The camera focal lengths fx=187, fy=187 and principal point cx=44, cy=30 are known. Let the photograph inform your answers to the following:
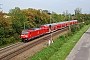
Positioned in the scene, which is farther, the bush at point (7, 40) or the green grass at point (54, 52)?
the bush at point (7, 40)

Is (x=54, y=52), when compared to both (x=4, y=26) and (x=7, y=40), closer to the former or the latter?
(x=7, y=40)

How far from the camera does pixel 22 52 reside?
26406 millimetres

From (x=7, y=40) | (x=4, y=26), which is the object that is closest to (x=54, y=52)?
(x=7, y=40)

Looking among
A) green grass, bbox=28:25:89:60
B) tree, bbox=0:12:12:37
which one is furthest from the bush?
green grass, bbox=28:25:89:60

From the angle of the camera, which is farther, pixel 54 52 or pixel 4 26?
pixel 4 26

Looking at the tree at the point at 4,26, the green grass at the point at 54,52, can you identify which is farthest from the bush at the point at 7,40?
the green grass at the point at 54,52

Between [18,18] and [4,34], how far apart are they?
7762 mm

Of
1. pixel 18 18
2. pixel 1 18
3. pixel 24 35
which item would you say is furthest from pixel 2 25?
pixel 18 18

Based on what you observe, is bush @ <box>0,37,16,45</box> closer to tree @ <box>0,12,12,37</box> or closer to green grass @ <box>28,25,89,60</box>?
tree @ <box>0,12,12,37</box>

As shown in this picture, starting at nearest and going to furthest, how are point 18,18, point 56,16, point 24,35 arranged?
point 24,35, point 18,18, point 56,16

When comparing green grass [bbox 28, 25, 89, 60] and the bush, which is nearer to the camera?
green grass [bbox 28, 25, 89, 60]

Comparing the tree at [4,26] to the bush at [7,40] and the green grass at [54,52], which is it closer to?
the bush at [7,40]

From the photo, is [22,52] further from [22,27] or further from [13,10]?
[13,10]

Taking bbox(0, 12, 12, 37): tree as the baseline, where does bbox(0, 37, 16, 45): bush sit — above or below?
below
